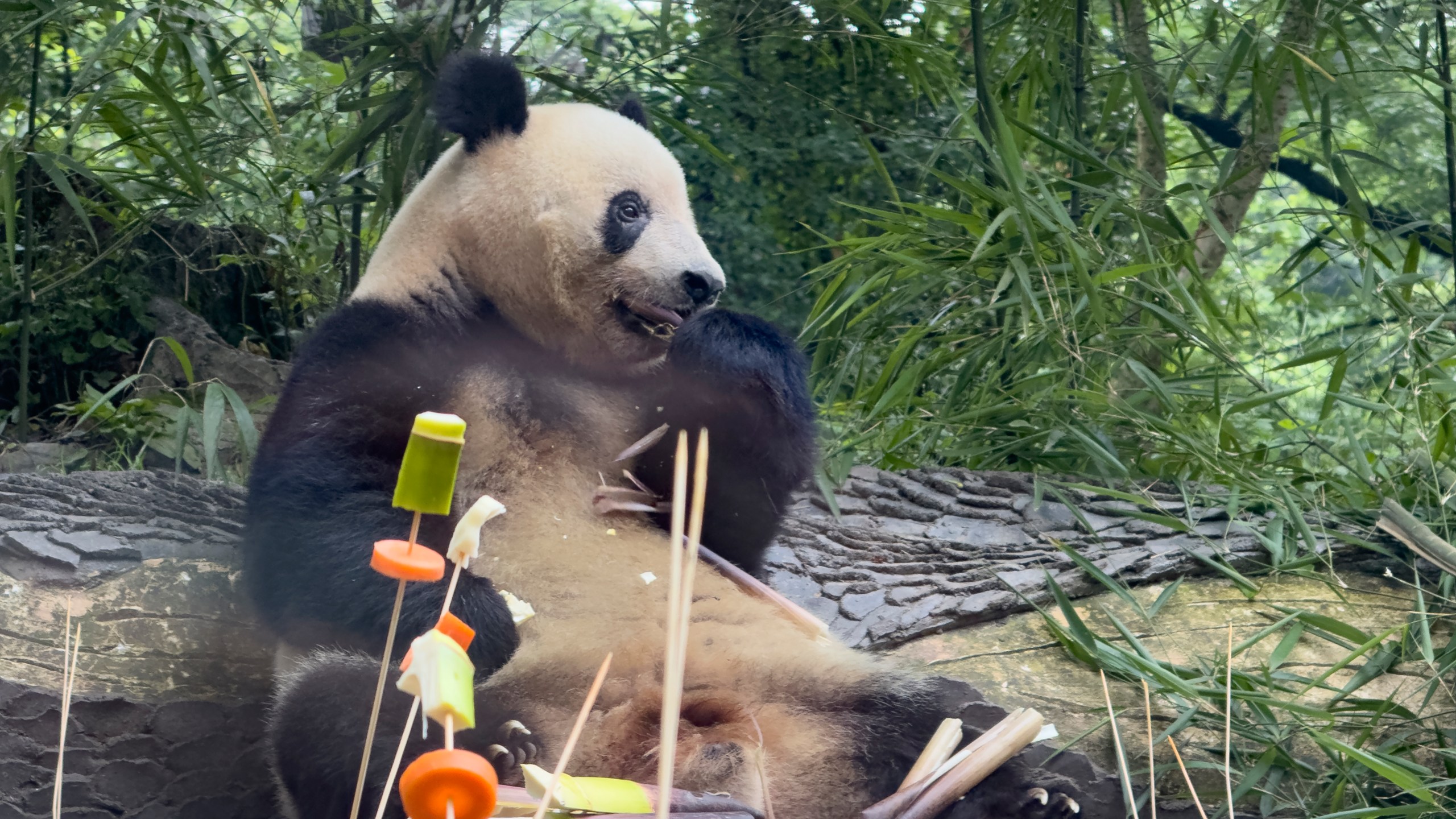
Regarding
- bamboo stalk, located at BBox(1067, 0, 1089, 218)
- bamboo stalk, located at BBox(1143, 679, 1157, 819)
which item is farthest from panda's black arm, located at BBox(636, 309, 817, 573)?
bamboo stalk, located at BBox(1067, 0, 1089, 218)

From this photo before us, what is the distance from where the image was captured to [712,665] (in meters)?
1.37

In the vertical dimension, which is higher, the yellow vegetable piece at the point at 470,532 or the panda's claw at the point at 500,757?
the yellow vegetable piece at the point at 470,532

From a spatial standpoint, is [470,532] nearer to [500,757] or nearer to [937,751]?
[500,757]

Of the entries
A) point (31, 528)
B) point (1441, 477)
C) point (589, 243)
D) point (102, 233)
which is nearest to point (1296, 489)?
point (1441, 477)

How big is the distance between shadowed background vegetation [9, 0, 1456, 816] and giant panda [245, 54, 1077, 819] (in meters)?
0.51

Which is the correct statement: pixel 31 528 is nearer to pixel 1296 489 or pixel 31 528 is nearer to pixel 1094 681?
pixel 1094 681

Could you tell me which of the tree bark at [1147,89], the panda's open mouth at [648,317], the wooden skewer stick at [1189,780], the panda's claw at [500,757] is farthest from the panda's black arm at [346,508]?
the tree bark at [1147,89]

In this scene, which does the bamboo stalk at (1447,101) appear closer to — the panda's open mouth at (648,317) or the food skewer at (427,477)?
the panda's open mouth at (648,317)

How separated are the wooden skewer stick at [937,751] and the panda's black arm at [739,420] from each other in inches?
15.7

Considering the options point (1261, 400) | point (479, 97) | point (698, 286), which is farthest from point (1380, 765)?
point (479, 97)

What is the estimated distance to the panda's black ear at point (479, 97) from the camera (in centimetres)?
156

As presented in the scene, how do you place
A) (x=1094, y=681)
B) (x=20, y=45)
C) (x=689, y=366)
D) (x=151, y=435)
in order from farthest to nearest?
(x=151, y=435) → (x=20, y=45) → (x=1094, y=681) → (x=689, y=366)

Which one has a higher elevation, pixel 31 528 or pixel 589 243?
pixel 589 243

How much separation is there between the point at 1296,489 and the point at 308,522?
5.76 ft
